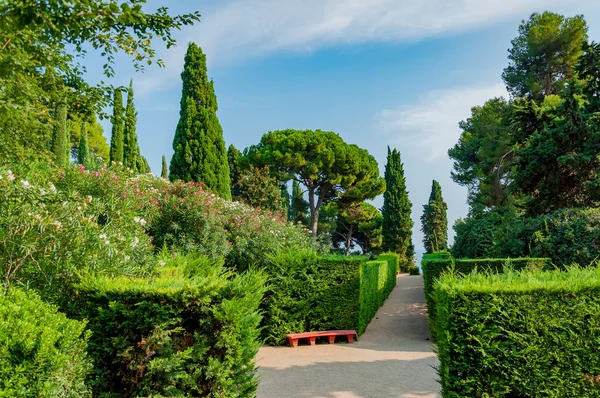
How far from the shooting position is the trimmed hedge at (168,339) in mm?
3906

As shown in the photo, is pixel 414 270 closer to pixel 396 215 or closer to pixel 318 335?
pixel 396 215

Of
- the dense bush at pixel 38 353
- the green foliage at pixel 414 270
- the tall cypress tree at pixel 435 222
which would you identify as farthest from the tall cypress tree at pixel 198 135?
the tall cypress tree at pixel 435 222

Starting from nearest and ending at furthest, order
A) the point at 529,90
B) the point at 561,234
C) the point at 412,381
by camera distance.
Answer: the point at 412,381 < the point at 561,234 < the point at 529,90

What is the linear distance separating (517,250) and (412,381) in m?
6.62

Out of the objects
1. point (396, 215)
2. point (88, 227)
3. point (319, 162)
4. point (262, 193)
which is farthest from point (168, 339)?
point (396, 215)

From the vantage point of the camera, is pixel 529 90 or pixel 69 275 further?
pixel 529 90

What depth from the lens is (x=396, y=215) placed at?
31406 millimetres

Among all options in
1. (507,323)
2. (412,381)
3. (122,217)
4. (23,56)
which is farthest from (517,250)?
(23,56)

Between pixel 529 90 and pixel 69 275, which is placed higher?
pixel 529 90

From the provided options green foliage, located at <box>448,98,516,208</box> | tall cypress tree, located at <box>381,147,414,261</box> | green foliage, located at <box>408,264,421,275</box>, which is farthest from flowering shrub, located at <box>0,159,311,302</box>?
green foliage, located at <box>408,264,421,275</box>

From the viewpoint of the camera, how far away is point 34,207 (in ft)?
15.0

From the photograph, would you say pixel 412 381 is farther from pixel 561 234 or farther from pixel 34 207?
pixel 561 234

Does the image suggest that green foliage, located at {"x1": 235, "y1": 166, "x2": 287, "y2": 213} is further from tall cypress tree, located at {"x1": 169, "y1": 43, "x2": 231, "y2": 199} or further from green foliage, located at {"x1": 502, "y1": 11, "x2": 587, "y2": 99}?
green foliage, located at {"x1": 502, "y1": 11, "x2": 587, "y2": 99}

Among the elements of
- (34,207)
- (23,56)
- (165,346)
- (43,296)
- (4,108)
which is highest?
(23,56)
